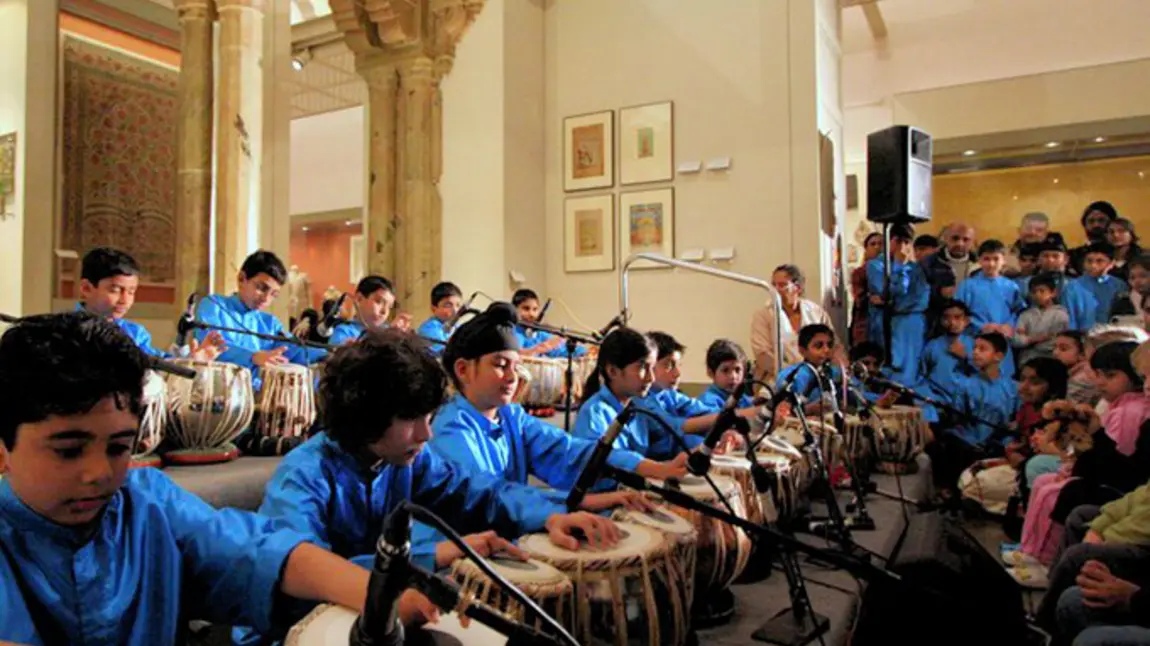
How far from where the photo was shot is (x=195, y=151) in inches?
206

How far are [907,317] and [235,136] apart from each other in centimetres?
510

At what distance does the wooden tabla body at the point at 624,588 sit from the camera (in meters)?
1.53

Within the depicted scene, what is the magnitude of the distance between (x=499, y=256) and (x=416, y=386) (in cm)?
548

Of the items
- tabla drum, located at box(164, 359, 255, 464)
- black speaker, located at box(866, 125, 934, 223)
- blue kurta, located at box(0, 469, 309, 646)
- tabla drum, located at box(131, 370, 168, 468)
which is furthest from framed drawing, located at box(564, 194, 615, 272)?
blue kurta, located at box(0, 469, 309, 646)

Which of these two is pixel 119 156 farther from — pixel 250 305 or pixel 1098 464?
pixel 1098 464

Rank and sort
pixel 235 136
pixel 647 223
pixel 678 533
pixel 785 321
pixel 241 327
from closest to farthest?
pixel 678 533
pixel 241 327
pixel 235 136
pixel 785 321
pixel 647 223

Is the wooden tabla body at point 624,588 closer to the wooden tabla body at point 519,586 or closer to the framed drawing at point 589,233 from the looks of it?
the wooden tabla body at point 519,586

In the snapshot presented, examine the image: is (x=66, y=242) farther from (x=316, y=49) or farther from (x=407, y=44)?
(x=316, y=49)

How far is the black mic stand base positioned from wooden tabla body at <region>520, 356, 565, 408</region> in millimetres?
2763

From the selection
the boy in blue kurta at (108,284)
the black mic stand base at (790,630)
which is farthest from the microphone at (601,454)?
the boy in blue kurta at (108,284)

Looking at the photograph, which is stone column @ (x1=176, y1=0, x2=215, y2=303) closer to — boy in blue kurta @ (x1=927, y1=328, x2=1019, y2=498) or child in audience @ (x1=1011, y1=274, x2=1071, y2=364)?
boy in blue kurta @ (x1=927, y1=328, x2=1019, y2=498)

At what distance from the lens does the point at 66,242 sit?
579 cm

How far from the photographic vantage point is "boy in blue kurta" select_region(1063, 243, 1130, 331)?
550 centimetres

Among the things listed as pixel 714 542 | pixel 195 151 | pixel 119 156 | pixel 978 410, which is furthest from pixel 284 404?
pixel 978 410
